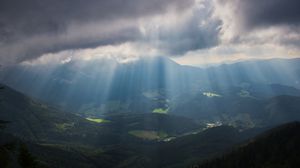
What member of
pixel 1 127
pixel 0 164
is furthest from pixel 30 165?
pixel 1 127

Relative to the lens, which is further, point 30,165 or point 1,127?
point 30,165

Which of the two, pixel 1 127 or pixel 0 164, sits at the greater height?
pixel 1 127

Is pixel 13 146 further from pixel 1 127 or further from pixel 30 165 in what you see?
pixel 30 165

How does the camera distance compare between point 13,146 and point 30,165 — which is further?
point 30,165

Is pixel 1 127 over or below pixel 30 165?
over

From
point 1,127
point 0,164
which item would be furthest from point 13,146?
point 0,164

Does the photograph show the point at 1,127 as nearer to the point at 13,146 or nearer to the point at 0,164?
the point at 13,146

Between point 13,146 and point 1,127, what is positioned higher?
point 1,127

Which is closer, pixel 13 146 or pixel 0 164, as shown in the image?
pixel 13 146
